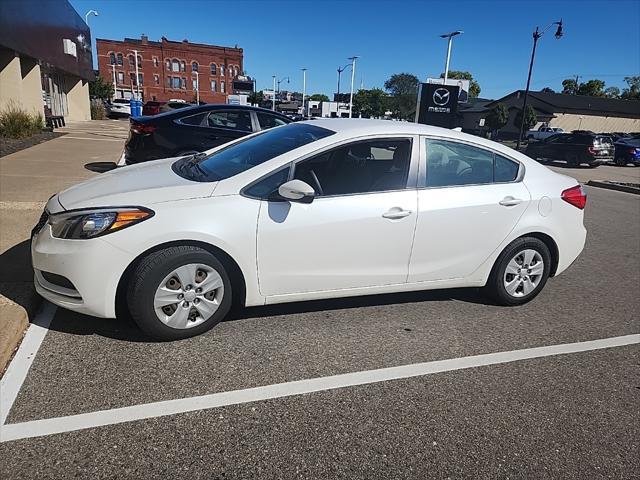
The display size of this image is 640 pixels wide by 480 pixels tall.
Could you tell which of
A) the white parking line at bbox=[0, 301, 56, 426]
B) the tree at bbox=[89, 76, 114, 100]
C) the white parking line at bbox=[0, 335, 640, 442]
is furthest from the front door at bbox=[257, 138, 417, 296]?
the tree at bbox=[89, 76, 114, 100]

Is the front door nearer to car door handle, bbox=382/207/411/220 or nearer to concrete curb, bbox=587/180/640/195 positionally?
car door handle, bbox=382/207/411/220

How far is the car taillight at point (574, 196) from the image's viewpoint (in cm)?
438

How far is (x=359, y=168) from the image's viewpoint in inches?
150

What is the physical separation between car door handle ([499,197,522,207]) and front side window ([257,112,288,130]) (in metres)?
5.75

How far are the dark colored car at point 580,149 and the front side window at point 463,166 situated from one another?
20.9 m

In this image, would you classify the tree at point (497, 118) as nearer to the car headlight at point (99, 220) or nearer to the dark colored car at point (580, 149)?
the dark colored car at point (580, 149)

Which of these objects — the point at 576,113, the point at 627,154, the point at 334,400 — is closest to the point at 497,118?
the point at 576,113

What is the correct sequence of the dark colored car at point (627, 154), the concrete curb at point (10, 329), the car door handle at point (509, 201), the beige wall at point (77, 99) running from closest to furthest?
the concrete curb at point (10, 329), the car door handle at point (509, 201), the dark colored car at point (627, 154), the beige wall at point (77, 99)

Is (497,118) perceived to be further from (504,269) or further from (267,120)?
(504,269)

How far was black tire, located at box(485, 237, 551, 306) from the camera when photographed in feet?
13.8

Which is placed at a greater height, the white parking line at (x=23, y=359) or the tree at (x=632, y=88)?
the tree at (x=632, y=88)

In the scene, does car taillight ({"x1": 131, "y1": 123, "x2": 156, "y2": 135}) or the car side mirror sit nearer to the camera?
the car side mirror

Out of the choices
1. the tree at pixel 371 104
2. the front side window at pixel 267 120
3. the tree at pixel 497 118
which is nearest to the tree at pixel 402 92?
the tree at pixel 371 104

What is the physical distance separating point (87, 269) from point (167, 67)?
92.5 metres
